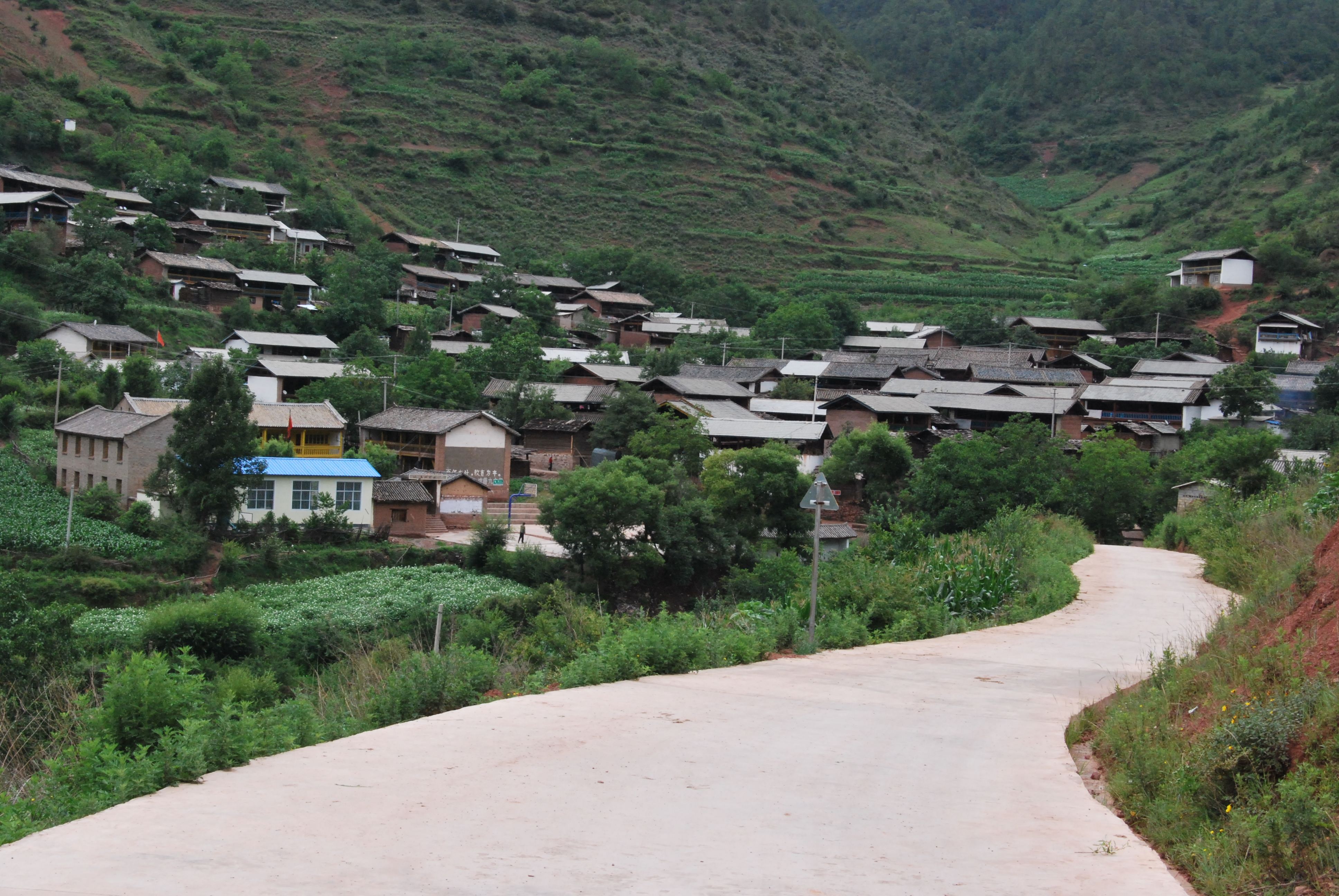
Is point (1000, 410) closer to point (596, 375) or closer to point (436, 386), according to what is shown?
point (596, 375)

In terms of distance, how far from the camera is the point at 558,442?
38469 millimetres

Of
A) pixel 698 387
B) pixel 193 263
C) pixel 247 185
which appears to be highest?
pixel 247 185

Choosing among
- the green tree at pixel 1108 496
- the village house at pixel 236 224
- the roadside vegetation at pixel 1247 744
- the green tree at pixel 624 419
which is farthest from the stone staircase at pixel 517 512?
the village house at pixel 236 224

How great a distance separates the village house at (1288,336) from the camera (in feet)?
154

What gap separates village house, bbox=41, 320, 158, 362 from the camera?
36.3 metres

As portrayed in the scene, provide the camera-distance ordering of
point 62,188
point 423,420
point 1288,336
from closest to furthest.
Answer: point 423,420 → point 1288,336 → point 62,188

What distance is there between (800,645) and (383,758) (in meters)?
4.59

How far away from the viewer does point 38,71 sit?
59844 mm

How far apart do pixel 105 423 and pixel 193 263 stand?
19.7 meters

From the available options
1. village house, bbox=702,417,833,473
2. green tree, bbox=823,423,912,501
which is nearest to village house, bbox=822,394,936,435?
village house, bbox=702,417,833,473

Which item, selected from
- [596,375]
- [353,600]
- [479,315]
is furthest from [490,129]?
[353,600]

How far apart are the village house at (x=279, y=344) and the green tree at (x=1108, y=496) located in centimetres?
2553

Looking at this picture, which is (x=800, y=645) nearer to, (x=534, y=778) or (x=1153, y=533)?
(x=534, y=778)

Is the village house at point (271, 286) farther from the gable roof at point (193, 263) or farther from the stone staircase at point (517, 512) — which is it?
the stone staircase at point (517, 512)
